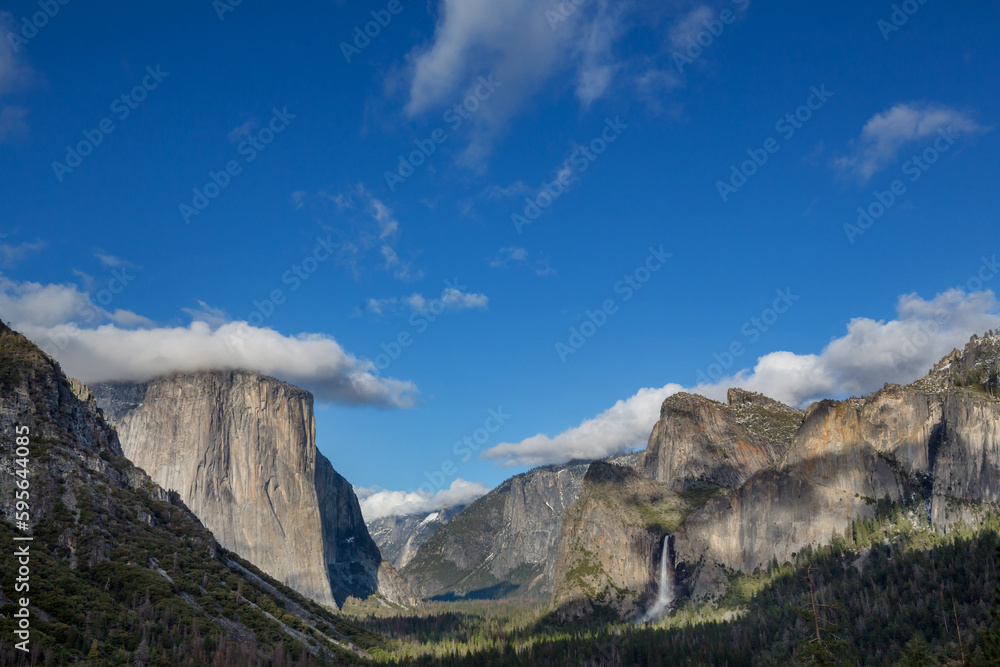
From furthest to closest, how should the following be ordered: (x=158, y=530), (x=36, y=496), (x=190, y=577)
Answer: (x=158, y=530) < (x=190, y=577) < (x=36, y=496)

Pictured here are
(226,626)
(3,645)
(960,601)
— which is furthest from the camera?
(960,601)

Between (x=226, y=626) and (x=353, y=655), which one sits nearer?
(x=226, y=626)

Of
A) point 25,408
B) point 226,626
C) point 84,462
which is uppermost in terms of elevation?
point 25,408

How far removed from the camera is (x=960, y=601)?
184500mm

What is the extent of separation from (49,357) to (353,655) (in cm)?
11031

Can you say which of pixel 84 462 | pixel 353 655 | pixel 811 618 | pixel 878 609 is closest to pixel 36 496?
pixel 84 462

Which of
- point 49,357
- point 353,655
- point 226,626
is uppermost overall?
point 49,357

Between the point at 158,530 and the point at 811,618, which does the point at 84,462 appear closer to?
the point at 158,530

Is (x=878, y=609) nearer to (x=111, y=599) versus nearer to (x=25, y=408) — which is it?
(x=111, y=599)

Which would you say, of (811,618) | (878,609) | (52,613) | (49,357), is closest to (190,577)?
(52,613)

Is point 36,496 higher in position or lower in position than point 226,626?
higher

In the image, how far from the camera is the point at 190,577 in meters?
160

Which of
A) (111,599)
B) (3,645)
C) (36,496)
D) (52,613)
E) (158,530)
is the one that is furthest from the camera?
(158,530)

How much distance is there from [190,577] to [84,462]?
36795 millimetres
